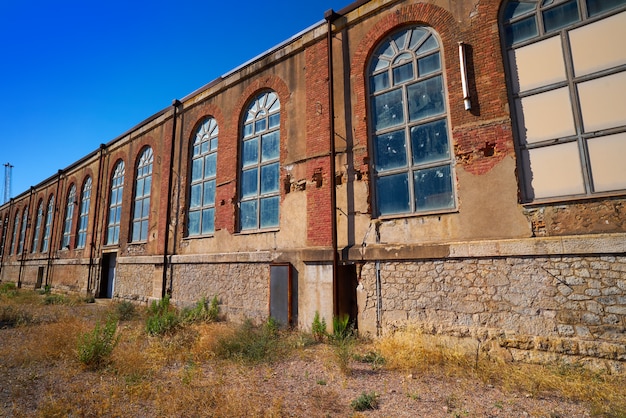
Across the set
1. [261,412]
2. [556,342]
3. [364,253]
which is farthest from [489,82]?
[261,412]

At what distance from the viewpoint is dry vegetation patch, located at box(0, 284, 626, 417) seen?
4191 millimetres

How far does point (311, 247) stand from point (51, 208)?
2408 cm

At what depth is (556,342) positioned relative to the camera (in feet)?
17.7

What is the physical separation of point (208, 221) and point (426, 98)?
794 centimetres

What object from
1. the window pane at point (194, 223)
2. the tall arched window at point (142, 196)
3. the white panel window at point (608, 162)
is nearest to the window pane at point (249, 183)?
the window pane at point (194, 223)

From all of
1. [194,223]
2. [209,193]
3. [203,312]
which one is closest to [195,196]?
[209,193]

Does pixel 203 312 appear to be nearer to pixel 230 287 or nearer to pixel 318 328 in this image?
pixel 230 287

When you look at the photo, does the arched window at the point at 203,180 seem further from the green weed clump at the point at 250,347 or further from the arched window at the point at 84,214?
the arched window at the point at 84,214

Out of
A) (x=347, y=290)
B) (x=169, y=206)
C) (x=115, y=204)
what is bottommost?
(x=347, y=290)

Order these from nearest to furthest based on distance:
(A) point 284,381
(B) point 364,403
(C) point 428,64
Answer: (B) point 364,403, (A) point 284,381, (C) point 428,64

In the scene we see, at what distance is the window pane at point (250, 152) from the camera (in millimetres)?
10750

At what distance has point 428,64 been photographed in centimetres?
761

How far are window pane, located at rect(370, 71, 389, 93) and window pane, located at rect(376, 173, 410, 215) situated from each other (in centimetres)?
223

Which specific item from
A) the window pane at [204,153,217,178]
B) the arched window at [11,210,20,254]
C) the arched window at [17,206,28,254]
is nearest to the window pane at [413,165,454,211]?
the window pane at [204,153,217,178]
